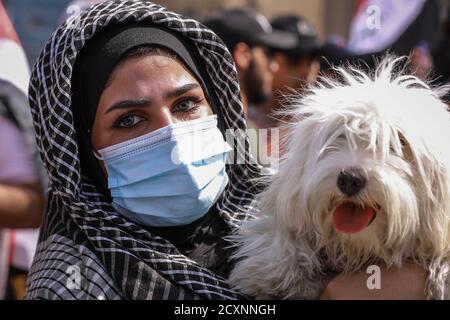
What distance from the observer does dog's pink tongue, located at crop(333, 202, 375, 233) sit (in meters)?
1.95

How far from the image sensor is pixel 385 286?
6.87ft

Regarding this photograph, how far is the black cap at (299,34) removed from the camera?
277 inches

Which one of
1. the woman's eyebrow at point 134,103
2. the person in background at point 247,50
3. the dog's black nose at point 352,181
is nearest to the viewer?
the dog's black nose at point 352,181

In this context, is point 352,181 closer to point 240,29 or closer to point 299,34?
point 240,29

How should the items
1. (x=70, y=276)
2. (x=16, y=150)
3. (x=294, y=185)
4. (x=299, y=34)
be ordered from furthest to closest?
(x=299, y=34) < (x=16, y=150) < (x=70, y=276) < (x=294, y=185)

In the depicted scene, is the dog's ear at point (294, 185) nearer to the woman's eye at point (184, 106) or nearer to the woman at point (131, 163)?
the woman at point (131, 163)

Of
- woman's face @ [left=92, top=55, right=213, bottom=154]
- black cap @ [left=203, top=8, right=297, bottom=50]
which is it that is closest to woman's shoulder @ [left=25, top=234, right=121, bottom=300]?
woman's face @ [left=92, top=55, right=213, bottom=154]

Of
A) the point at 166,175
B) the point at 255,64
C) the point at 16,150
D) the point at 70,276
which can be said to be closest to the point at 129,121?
the point at 166,175

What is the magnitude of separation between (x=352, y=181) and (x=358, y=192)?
0.03 meters

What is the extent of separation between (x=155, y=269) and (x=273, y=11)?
13.3 metres

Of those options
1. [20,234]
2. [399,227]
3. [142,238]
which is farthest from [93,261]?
[20,234]

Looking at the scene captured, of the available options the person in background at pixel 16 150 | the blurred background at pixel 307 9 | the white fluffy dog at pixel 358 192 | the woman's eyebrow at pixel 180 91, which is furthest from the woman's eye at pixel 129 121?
the blurred background at pixel 307 9

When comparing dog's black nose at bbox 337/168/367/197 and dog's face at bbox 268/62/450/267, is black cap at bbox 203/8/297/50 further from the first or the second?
dog's black nose at bbox 337/168/367/197

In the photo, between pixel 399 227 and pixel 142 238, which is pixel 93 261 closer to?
pixel 142 238
